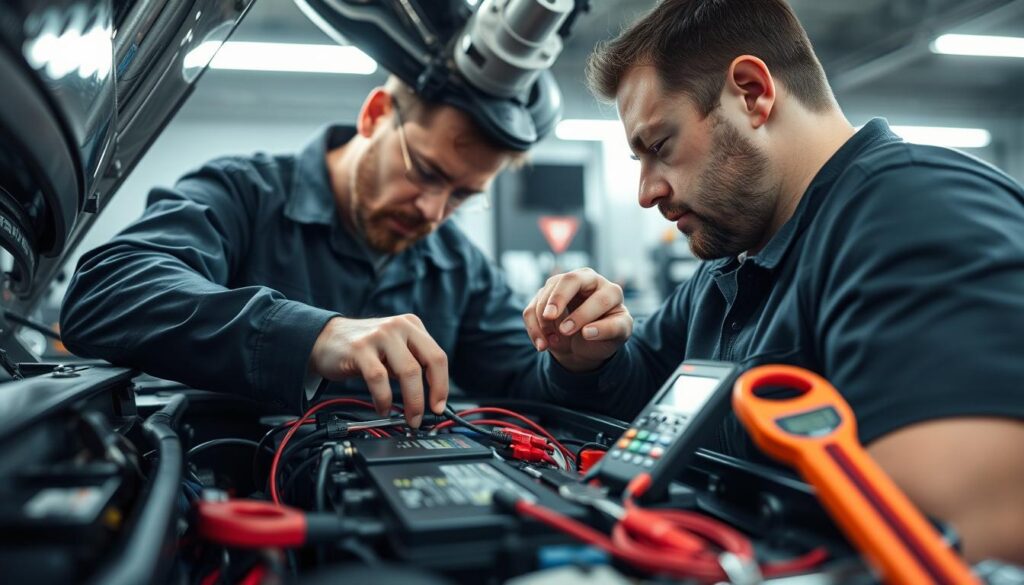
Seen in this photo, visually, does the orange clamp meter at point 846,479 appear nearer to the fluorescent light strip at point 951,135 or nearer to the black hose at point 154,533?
the black hose at point 154,533

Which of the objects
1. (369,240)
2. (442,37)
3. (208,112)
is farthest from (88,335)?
(208,112)

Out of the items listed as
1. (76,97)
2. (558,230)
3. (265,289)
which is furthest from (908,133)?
(76,97)

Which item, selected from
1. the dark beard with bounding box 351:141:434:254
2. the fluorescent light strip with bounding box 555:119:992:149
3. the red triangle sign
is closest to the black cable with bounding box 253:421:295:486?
the dark beard with bounding box 351:141:434:254

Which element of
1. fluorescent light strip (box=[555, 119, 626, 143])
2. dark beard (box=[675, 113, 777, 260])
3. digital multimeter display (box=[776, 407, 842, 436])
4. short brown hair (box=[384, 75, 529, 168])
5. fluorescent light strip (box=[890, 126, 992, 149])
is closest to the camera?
digital multimeter display (box=[776, 407, 842, 436])

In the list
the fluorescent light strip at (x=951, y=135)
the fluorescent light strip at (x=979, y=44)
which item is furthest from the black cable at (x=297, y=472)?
the fluorescent light strip at (x=951, y=135)

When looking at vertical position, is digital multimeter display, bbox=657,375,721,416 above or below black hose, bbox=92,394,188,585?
above

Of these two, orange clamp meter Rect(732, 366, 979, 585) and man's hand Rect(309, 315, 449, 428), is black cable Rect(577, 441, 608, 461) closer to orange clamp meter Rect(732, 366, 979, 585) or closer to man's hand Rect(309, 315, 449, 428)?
man's hand Rect(309, 315, 449, 428)

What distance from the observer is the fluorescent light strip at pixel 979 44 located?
4859 mm

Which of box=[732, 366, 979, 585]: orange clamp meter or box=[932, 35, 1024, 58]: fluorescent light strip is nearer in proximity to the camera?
box=[732, 366, 979, 585]: orange clamp meter

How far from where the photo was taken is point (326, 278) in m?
1.36

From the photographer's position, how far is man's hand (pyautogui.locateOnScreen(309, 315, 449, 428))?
0.74 m

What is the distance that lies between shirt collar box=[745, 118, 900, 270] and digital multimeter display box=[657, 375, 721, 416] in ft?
0.87

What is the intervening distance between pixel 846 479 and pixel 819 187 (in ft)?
1.66

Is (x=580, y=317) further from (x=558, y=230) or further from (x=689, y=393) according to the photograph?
(x=558, y=230)
